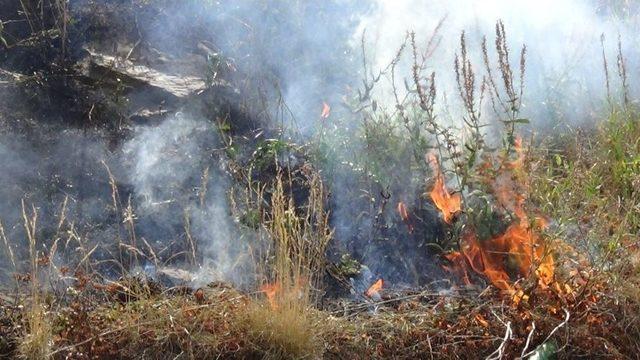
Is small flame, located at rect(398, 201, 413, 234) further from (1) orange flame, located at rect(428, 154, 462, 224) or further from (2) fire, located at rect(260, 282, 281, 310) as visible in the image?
(2) fire, located at rect(260, 282, 281, 310)

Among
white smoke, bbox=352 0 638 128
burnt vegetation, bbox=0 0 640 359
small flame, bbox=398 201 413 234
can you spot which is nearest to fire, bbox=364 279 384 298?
burnt vegetation, bbox=0 0 640 359

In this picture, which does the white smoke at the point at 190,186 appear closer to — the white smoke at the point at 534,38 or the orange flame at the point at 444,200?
the orange flame at the point at 444,200

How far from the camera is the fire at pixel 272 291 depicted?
134 inches

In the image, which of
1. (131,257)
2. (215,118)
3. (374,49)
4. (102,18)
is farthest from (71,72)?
(374,49)

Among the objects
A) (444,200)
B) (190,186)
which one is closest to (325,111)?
(190,186)

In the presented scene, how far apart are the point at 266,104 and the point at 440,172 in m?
1.50

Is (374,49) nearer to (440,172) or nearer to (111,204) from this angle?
(440,172)

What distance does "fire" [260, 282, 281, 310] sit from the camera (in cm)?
341

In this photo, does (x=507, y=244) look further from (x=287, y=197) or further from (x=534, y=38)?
(x=534, y=38)

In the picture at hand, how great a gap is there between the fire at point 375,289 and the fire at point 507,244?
430 mm

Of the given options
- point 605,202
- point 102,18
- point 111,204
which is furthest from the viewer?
point 102,18

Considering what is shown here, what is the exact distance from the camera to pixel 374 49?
5805mm

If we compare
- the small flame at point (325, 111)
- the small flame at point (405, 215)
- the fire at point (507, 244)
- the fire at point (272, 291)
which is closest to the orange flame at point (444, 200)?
the fire at point (507, 244)

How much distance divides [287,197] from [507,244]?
1.38 m
